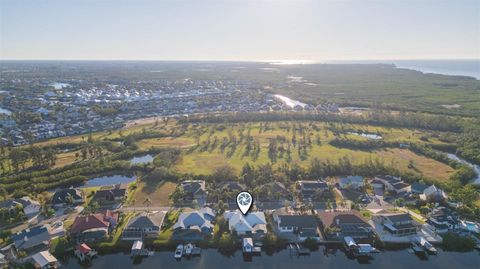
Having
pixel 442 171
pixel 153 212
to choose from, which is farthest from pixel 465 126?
pixel 153 212

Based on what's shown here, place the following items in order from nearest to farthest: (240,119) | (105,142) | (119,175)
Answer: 1. (119,175)
2. (105,142)
3. (240,119)

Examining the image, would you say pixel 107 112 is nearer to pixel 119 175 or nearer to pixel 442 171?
pixel 119 175

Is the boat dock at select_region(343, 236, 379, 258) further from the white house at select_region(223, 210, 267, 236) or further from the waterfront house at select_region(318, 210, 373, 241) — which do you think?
the white house at select_region(223, 210, 267, 236)

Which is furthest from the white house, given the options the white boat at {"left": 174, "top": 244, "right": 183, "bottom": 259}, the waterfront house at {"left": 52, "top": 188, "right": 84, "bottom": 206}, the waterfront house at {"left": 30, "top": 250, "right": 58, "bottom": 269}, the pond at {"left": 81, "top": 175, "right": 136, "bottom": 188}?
the pond at {"left": 81, "top": 175, "right": 136, "bottom": 188}

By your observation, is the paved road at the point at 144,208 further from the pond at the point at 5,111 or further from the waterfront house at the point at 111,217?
the pond at the point at 5,111

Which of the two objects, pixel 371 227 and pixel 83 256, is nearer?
pixel 83 256

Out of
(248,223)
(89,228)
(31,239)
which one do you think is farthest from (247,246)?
(31,239)

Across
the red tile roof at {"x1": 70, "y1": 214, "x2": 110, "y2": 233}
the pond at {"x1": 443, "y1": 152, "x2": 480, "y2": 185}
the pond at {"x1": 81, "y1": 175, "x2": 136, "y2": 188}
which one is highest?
the red tile roof at {"x1": 70, "y1": 214, "x2": 110, "y2": 233}

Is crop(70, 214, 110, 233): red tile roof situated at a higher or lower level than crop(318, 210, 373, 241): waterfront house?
higher
